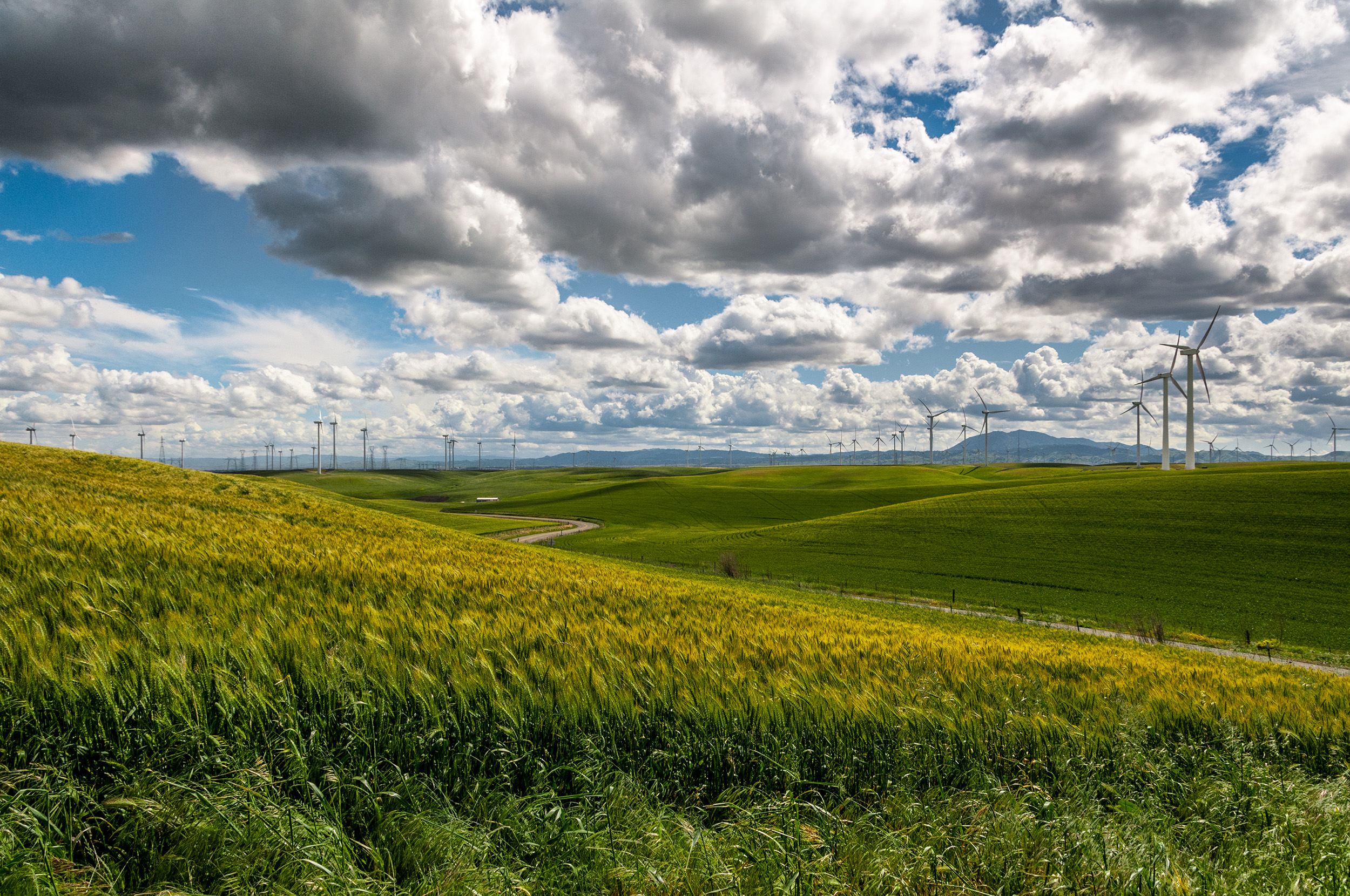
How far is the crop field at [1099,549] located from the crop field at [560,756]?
1573 inches

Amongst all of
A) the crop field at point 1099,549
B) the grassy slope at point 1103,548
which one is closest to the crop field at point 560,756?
the crop field at point 1099,549

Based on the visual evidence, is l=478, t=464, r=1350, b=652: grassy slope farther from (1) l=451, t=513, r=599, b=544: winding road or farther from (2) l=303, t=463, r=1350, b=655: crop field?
(1) l=451, t=513, r=599, b=544: winding road

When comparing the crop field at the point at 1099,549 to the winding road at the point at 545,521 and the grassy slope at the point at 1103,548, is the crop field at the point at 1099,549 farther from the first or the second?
the winding road at the point at 545,521

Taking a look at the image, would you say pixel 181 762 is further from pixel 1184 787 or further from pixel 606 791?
pixel 1184 787

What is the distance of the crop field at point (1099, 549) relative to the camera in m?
42.2

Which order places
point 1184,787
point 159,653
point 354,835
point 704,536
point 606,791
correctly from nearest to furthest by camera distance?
point 354,835, point 606,791, point 159,653, point 1184,787, point 704,536

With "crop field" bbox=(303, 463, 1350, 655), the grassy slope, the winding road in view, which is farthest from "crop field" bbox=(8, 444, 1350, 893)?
the winding road

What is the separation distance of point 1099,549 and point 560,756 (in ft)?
228

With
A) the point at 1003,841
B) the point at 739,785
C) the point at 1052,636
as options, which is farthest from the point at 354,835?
the point at 1052,636

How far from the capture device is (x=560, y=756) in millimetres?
4402

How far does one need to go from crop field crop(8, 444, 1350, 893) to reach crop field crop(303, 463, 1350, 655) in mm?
39953

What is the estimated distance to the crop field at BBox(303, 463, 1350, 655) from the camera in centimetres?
4219

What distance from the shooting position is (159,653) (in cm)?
436

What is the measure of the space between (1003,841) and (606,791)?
242cm
